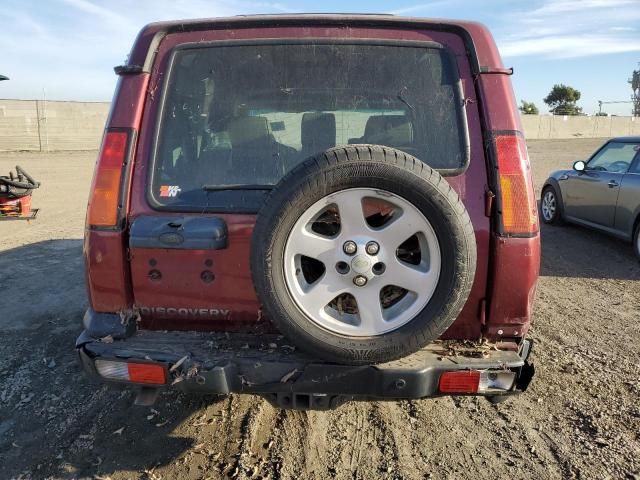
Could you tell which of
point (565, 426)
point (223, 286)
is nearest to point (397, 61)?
point (223, 286)

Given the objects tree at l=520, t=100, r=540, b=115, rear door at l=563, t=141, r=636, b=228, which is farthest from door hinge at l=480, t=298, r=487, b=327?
tree at l=520, t=100, r=540, b=115

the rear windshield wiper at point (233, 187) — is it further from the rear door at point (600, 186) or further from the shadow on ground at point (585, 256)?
the rear door at point (600, 186)

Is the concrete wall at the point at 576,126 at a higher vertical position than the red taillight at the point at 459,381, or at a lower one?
higher

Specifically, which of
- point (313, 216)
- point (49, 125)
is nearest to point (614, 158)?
point (313, 216)

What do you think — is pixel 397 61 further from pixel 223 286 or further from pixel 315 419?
pixel 315 419

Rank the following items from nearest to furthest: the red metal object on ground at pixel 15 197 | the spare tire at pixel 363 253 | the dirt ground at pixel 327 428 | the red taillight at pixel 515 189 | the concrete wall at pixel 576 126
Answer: the spare tire at pixel 363 253, the red taillight at pixel 515 189, the dirt ground at pixel 327 428, the red metal object on ground at pixel 15 197, the concrete wall at pixel 576 126

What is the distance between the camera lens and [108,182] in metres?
2.45

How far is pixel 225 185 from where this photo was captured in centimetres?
248

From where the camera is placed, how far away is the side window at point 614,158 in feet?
23.8

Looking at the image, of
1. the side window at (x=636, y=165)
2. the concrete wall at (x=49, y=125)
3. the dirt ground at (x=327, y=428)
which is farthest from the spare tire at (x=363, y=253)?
the concrete wall at (x=49, y=125)

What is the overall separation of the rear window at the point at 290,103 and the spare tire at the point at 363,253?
0.45 m

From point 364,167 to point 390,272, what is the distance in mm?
460

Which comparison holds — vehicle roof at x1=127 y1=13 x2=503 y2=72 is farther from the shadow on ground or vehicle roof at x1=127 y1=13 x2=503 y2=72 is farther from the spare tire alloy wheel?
the shadow on ground

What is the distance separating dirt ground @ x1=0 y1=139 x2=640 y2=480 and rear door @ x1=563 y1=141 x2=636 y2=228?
11.0 ft
